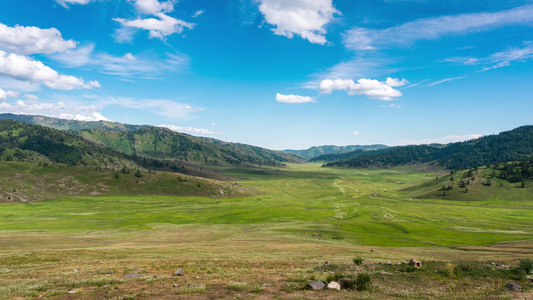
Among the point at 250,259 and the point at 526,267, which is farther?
the point at 250,259

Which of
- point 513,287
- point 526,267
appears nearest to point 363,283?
point 513,287

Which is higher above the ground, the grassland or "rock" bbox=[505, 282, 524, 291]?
"rock" bbox=[505, 282, 524, 291]

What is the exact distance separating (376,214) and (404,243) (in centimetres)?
6126

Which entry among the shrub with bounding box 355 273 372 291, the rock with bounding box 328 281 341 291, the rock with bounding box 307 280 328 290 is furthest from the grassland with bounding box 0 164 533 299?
the rock with bounding box 307 280 328 290

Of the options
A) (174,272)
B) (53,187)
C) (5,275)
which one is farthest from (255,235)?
(53,187)

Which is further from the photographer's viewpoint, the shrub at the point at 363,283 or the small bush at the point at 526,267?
the small bush at the point at 526,267

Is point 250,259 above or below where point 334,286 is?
below

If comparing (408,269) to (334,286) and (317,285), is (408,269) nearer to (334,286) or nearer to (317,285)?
(334,286)

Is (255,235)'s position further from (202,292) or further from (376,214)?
(376,214)

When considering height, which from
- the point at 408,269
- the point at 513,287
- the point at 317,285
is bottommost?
the point at 408,269

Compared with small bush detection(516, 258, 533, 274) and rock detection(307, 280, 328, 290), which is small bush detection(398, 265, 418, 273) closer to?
small bush detection(516, 258, 533, 274)

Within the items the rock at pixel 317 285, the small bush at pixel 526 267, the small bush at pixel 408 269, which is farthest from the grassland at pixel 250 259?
the small bush at pixel 526 267

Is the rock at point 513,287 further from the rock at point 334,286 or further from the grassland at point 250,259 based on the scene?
the rock at point 334,286

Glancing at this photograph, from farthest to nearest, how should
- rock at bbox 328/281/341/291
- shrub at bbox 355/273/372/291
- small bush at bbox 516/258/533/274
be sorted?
small bush at bbox 516/258/533/274
rock at bbox 328/281/341/291
shrub at bbox 355/273/372/291
